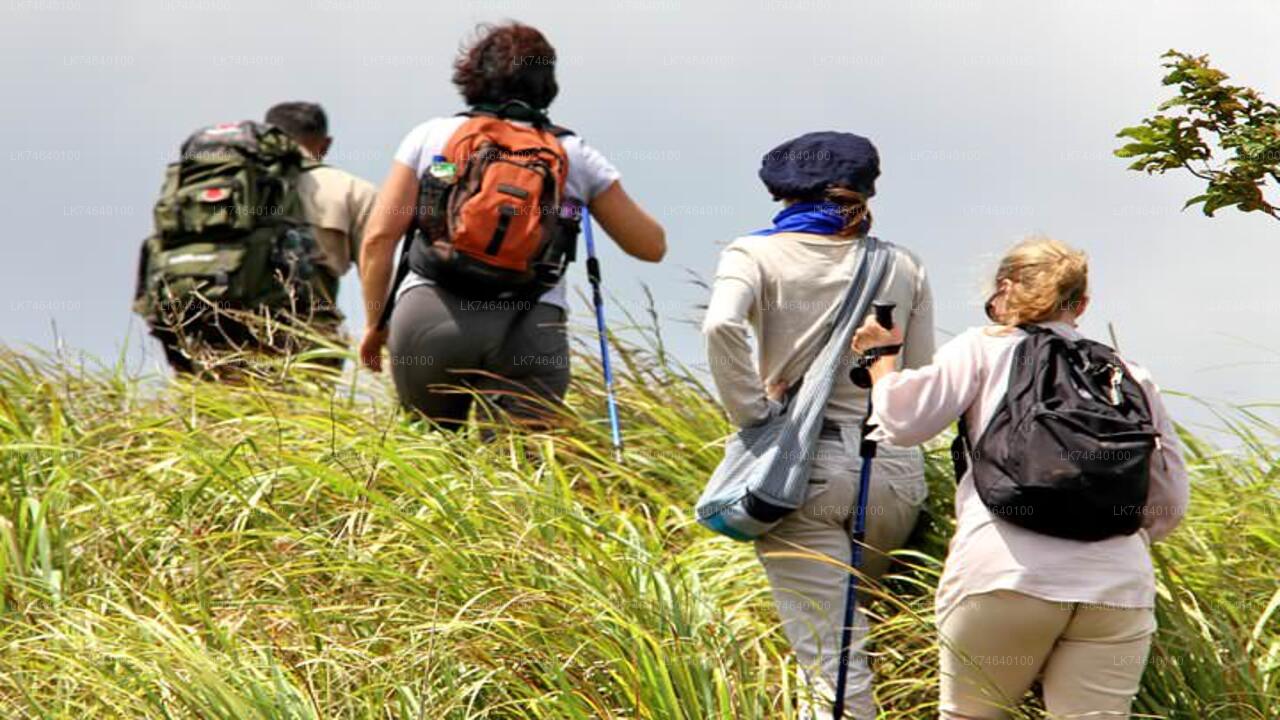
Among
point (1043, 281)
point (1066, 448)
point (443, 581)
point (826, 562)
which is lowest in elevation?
point (443, 581)

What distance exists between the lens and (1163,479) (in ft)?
16.4

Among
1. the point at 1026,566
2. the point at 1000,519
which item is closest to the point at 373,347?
the point at 1000,519

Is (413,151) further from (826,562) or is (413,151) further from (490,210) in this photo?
(826,562)

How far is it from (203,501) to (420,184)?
4.75ft

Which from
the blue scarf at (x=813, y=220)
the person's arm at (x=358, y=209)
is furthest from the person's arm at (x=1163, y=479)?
the person's arm at (x=358, y=209)

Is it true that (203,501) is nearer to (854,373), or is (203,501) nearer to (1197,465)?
(854,373)

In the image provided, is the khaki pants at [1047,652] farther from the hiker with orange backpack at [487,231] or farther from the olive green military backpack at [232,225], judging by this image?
the olive green military backpack at [232,225]

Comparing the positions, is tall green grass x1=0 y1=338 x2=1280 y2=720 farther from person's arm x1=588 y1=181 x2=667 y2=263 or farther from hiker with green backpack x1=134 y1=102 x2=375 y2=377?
hiker with green backpack x1=134 y1=102 x2=375 y2=377

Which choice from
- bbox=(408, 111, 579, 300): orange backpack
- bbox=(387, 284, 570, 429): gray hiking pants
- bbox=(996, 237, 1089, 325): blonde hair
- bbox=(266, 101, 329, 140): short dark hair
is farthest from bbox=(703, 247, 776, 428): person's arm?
bbox=(266, 101, 329, 140): short dark hair

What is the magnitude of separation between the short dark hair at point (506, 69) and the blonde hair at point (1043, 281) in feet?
9.29

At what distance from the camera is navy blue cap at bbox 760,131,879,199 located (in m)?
5.54

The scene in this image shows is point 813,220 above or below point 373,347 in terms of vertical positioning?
above

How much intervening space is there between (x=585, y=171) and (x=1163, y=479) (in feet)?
10.5

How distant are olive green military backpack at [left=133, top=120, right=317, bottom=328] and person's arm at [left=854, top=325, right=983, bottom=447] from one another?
4.85m
